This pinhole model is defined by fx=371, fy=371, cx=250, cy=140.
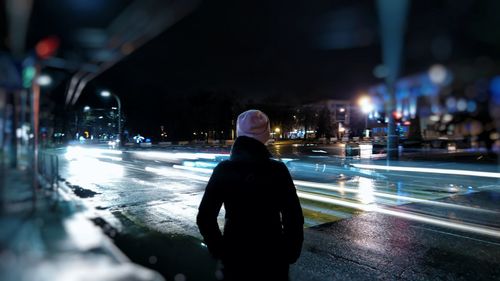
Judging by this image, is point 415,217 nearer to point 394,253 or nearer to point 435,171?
point 394,253

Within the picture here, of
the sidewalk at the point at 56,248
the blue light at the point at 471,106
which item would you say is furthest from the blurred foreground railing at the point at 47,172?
the blue light at the point at 471,106

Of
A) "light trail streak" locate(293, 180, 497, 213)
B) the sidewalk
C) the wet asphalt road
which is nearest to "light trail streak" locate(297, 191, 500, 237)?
the wet asphalt road

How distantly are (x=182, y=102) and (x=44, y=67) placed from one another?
60010mm

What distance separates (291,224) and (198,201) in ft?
25.1

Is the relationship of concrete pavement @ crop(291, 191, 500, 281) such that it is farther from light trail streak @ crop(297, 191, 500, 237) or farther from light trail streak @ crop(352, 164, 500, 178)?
light trail streak @ crop(352, 164, 500, 178)

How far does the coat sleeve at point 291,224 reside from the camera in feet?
7.45

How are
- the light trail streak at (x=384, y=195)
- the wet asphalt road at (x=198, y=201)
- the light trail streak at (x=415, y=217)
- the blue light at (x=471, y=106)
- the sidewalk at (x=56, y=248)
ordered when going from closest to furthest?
the sidewalk at (x=56, y=248) → the wet asphalt road at (x=198, y=201) → the light trail streak at (x=415, y=217) → the light trail streak at (x=384, y=195) → the blue light at (x=471, y=106)

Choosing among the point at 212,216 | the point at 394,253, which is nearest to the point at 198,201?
the point at 394,253

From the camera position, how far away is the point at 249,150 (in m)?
2.30

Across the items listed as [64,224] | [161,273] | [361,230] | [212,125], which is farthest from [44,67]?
[212,125]

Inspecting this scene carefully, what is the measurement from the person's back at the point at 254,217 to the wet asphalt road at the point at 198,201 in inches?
94.4

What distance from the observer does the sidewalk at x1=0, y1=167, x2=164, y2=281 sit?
4.51 metres

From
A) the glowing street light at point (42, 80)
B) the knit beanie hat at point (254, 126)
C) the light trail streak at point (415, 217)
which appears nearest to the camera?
the knit beanie hat at point (254, 126)

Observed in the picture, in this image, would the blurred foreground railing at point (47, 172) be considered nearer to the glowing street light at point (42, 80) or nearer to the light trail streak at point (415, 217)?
the glowing street light at point (42, 80)
